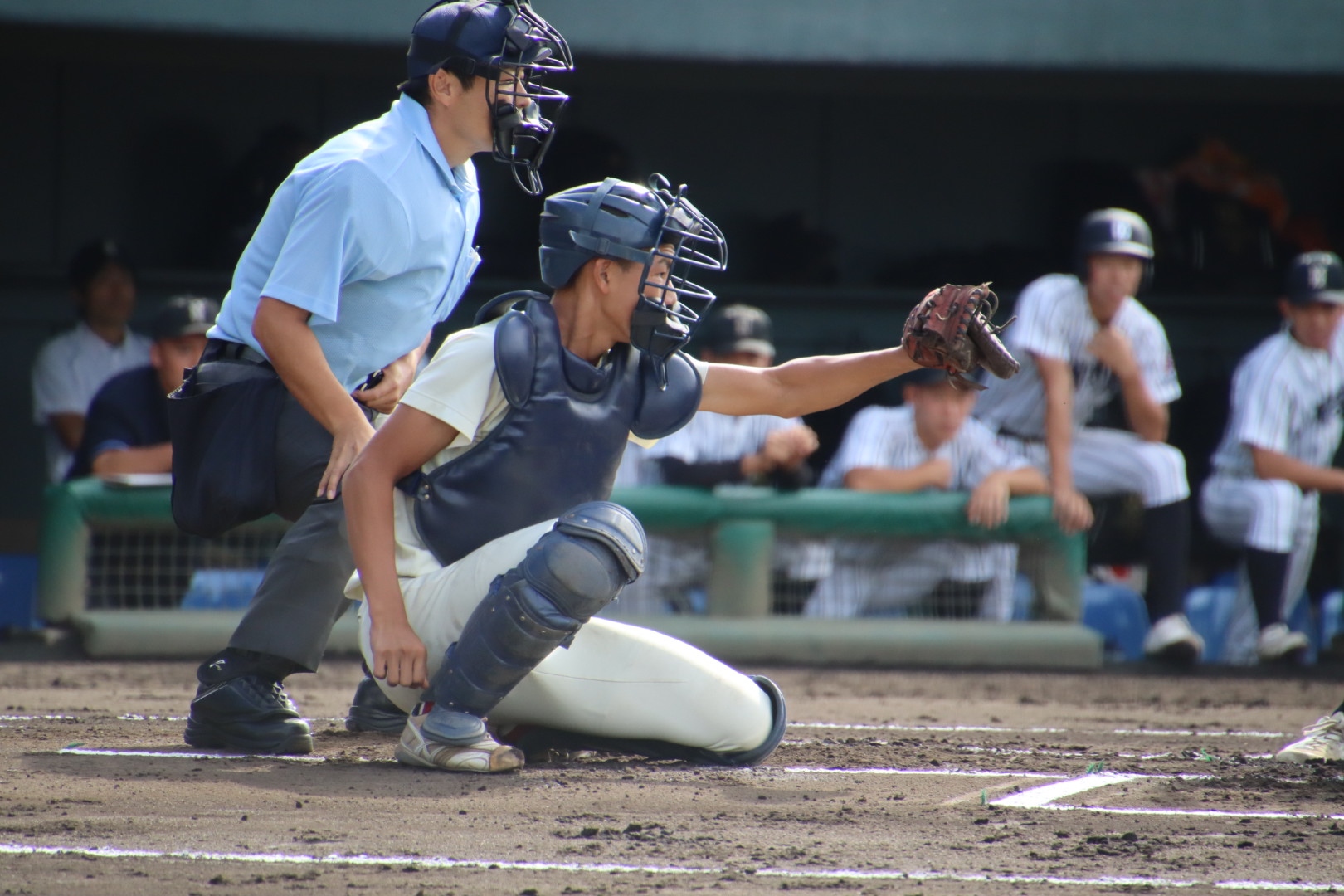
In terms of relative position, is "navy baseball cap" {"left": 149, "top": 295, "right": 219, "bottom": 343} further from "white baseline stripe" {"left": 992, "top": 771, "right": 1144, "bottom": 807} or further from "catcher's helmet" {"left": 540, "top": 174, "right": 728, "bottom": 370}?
"white baseline stripe" {"left": 992, "top": 771, "right": 1144, "bottom": 807}

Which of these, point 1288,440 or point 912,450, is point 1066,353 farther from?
point 1288,440

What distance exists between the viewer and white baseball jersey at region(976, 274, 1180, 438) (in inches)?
243

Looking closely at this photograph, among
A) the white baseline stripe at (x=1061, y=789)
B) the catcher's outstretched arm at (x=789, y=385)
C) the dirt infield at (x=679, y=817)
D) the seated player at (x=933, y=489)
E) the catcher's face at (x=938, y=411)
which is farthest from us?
the catcher's face at (x=938, y=411)

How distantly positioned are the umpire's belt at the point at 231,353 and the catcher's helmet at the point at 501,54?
2.25ft

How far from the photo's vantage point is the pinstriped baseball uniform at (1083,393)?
6.07 metres

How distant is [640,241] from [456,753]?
1054 mm

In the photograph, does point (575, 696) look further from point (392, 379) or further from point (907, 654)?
point (907, 654)

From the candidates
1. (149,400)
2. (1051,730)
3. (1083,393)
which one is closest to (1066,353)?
(1083,393)

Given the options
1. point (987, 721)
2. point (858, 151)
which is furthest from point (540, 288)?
point (987, 721)

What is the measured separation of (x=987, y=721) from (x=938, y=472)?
1.81 metres

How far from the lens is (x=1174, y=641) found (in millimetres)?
5809

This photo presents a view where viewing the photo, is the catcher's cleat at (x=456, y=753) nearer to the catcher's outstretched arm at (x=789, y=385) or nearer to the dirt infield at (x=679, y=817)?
the dirt infield at (x=679, y=817)

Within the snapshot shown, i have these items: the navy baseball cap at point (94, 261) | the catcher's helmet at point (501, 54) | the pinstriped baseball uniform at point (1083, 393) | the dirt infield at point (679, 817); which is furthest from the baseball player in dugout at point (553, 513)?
the navy baseball cap at point (94, 261)

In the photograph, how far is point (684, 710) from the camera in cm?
313
